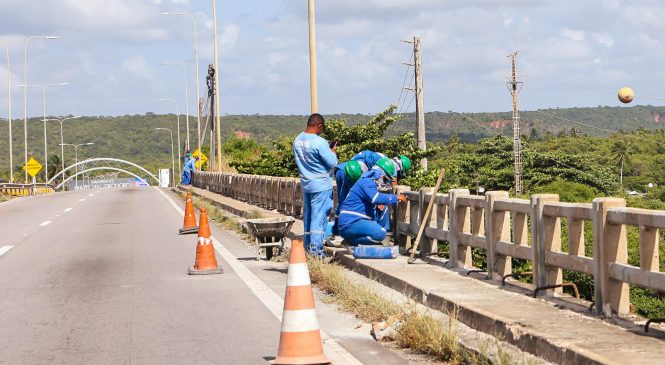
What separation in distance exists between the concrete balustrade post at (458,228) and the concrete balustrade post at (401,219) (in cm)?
210

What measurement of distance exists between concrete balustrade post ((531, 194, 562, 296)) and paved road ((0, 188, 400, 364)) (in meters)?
1.94

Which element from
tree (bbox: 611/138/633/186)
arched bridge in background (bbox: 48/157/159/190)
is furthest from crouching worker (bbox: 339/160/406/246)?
tree (bbox: 611/138/633/186)

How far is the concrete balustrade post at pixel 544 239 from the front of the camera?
10383mm

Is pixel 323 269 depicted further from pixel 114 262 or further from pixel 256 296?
pixel 114 262

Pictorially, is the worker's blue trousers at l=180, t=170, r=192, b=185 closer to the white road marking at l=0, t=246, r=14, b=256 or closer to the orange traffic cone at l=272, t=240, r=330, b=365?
the white road marking at l=0, t=246, r=14, b=256

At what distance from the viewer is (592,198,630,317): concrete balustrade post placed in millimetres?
8977

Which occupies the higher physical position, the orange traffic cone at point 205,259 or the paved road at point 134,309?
the orange traffic cone at point 205,259

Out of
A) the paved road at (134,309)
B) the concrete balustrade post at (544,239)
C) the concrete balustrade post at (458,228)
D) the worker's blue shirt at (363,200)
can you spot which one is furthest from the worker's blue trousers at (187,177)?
the concrete balustrade post at (544,239)

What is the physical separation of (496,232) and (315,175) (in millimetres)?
3618

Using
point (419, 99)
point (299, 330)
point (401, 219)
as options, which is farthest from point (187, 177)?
point (299, 330)

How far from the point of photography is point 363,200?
561 inches

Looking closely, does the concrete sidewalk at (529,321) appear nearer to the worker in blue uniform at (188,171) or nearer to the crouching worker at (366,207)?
the crouching worker at (366,207)

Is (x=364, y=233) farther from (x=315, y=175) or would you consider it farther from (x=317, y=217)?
(x=315, y=175)

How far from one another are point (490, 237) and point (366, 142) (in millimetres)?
28997
